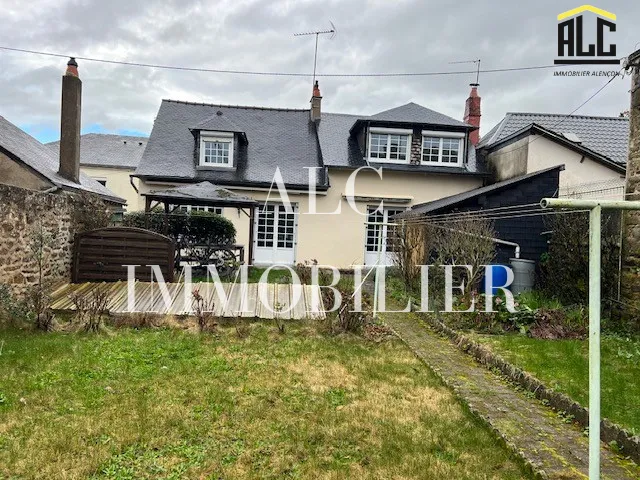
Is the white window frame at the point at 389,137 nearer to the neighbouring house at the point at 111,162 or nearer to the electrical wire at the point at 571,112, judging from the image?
the electrical wire at the point at 571,112

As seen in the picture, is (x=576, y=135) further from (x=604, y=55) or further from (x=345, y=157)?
(x=345, y=157)

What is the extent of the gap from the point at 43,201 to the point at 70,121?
6.48 metres

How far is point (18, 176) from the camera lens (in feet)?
38.0

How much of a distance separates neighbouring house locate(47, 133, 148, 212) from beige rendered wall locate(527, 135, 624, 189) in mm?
22349

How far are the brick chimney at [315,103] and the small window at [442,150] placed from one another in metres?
5.02

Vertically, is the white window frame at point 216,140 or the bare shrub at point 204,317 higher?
the white window frame at point 216,140

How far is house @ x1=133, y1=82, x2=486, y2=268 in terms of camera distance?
16062mm

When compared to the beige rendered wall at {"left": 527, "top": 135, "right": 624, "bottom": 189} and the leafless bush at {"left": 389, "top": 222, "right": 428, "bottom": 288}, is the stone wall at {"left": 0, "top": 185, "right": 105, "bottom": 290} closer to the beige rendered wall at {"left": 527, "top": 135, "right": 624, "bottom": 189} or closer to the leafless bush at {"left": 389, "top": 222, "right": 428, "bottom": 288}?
the leafless bush at {"left": 389, "top": 222, "right": 428, "bottom": 288}

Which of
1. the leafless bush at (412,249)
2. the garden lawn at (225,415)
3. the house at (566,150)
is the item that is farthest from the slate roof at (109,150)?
the garden lawn at (225,415)

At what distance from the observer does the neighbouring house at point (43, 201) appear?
Answer: 720 centimetres

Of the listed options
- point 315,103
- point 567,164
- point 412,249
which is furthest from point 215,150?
point 567,164

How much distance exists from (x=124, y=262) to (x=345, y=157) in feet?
30.5

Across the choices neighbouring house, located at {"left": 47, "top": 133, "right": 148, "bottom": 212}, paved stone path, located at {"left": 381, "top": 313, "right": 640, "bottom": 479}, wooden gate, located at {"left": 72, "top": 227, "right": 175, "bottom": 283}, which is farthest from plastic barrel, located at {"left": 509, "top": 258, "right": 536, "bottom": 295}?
neighbouring house, located at {"left": 47, "top": 133, "right": 148, "bottom": 212}

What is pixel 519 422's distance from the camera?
12.9 ft
